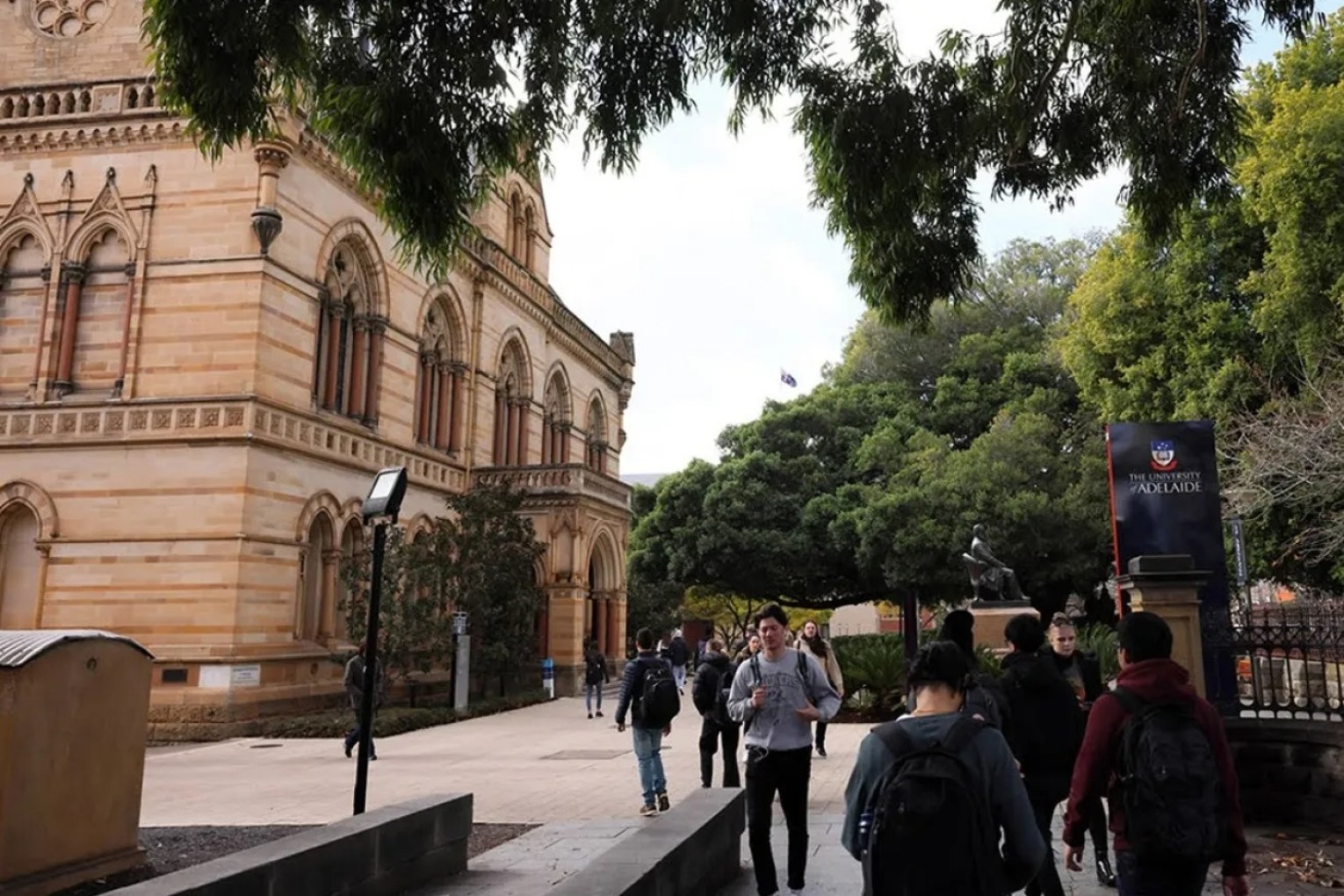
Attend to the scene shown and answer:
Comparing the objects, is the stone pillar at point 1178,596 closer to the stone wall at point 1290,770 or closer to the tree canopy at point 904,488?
the stone wall at point 1290,770

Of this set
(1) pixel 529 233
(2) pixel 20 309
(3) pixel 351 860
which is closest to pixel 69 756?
(3) pixel 351 860

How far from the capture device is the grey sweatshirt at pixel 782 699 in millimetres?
6367

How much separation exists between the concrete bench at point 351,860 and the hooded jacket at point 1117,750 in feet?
12.5

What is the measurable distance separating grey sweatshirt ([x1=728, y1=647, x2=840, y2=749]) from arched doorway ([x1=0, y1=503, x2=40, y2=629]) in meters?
17.5

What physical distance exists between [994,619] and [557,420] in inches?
812

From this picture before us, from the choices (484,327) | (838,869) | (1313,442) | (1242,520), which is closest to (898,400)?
(484,327)

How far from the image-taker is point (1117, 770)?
4.23 meters

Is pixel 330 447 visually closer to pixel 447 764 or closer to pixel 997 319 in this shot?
pixel 447 764

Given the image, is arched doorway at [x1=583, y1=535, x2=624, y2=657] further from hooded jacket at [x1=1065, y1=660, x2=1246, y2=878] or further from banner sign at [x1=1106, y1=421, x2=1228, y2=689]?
hooded jacket at [x1=1065, y1=660, x2=1246, y2=878]

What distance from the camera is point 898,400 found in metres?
36.8

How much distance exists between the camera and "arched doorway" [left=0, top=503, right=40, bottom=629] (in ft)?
64.0

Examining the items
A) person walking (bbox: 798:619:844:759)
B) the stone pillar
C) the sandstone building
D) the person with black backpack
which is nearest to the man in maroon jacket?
the person with black backpack

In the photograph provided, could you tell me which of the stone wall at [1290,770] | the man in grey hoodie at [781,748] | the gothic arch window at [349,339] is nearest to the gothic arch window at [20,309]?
the gothic arch window at [349,339]

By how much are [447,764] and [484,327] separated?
1583 cm
